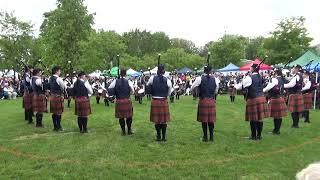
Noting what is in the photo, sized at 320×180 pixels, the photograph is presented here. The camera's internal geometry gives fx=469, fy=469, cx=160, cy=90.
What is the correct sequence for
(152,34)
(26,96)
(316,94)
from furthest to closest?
(152,34)
(316,94)
(26,96)

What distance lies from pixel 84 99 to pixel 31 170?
4056mm

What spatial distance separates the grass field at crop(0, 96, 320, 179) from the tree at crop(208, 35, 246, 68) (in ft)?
141

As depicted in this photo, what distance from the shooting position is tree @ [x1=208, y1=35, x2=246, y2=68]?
55.7 metres

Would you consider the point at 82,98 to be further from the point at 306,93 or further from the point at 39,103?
the point at 306,93

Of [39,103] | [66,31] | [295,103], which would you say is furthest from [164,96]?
[66,31]

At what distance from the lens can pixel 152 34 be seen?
3248 inches

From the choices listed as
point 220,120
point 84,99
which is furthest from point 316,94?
point 84,99

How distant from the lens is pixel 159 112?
1046 cm

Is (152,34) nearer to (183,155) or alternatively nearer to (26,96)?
(26,96)

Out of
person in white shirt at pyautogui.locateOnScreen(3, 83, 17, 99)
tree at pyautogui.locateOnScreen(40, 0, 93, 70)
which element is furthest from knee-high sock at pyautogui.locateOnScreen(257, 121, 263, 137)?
tree at pyautogui.locateOnScreen(40, 0, 93, 70)

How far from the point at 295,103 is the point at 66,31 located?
98.9ft

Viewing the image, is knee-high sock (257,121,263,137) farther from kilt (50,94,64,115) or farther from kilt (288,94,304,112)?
kilt (50,94,64,115)

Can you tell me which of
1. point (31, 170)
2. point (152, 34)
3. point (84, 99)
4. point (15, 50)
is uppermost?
point (152, 34)

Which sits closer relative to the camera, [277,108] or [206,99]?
[206,99]
